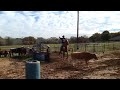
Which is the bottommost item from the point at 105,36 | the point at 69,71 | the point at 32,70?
the point at 69,71

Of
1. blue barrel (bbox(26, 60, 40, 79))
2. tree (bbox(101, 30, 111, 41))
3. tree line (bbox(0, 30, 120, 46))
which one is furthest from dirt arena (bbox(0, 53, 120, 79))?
tree (bbox(101, 30, 111, 41))

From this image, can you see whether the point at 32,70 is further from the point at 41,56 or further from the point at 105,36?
the point at 105,36

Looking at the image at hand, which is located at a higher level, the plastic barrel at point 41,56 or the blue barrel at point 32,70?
the blue barrel at point 32,70

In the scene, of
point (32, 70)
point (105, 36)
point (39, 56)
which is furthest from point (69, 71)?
point (105, 36)

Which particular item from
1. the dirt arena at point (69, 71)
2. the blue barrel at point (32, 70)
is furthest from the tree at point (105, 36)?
the blue barrel at point (32, 70)

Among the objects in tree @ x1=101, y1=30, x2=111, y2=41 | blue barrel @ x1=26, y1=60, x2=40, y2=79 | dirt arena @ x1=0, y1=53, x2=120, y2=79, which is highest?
tree @ x1=101, y1=30, x2=111, y2=41

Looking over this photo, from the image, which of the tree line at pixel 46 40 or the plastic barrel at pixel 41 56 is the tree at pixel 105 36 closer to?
the tree line at pixel 46 40

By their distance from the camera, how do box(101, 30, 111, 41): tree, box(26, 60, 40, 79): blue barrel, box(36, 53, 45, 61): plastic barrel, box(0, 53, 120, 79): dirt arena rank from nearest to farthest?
box(26, 60, 40, 79): blue barrel < box(0, 53, 120, 79): dirt arena < box(36, 53, 45, 61): plastic barrel < box(101, 30, 111, 41): tree

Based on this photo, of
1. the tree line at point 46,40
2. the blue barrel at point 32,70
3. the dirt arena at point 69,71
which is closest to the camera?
the blue barrel at point 32,70

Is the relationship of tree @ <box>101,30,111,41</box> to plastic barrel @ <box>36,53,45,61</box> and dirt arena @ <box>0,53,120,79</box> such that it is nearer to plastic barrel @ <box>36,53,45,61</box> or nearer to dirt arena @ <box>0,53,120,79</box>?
dirt arena @ <box>0,53,120,79</box>
